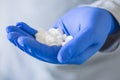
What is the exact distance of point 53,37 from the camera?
357mm

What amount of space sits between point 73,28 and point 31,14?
0.19m

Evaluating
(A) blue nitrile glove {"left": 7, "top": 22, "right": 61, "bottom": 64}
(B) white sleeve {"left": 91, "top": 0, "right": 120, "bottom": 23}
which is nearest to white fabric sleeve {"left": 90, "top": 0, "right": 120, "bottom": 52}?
(B) white sleeve {"left": 91, "top": 0, "right": 120, "bottom": 23}

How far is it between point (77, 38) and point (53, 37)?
0.24ft

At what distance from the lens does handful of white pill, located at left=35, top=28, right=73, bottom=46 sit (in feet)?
1.13

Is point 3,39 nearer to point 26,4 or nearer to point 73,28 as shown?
point 26,4

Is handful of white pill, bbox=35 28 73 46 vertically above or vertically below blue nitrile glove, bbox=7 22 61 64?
below

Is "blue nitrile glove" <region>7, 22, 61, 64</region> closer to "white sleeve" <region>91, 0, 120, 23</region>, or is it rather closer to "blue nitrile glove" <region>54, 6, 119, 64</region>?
"blue nitrile glove" <region>54, 6, 119, 64</region>

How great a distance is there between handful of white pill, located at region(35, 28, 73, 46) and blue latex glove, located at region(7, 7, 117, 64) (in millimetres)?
13

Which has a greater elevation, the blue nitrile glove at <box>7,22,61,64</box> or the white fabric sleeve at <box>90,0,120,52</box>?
the blue nitrile glove at <box>7,22,61,64</box>

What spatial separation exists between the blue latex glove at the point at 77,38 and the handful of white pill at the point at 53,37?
13mm

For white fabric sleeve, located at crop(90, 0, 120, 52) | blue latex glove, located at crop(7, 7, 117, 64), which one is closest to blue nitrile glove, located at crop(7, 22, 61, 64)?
blue latex glove, located at crop(7, 7, 117, 64)

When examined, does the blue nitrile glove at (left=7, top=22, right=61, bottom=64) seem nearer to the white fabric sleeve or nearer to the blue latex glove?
the blue latex glove

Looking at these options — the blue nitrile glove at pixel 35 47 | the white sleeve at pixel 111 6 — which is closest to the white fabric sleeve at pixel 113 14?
the white sleeve at pixel 111 6

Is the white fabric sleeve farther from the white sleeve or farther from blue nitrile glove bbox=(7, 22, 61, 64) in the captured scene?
blue nitrile glove bbox=(7, 22, 61, 64)
